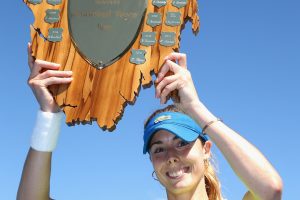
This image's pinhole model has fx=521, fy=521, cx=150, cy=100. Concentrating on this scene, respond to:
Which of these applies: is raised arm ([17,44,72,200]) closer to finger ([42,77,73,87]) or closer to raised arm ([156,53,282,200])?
finger ([42,77,73,87])

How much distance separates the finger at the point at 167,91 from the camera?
288 centimetres

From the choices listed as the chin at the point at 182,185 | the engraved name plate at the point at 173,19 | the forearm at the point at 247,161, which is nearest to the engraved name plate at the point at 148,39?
the engraved name plate at the point at 173,19

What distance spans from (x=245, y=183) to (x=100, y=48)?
1252 mm

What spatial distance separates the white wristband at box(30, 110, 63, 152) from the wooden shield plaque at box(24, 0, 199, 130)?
13 centimetres

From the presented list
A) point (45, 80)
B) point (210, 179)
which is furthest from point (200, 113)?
point (45, 80)

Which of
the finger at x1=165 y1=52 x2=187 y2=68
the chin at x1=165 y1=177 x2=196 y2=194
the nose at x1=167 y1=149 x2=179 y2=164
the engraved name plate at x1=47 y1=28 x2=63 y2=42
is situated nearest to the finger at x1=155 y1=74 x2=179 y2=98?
the finger at x1=165 y1=52 x2=187 y2=68

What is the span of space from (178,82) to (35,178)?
112cm

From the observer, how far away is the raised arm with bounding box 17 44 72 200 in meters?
3.23

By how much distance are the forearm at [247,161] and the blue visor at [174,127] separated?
16.1 inches

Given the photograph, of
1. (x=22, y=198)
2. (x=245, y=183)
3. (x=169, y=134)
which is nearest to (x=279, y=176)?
(x=245, y=183)

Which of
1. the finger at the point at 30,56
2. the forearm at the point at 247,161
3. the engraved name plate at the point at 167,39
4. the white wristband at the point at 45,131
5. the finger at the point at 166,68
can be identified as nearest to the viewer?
the forearm at the point at 247,161

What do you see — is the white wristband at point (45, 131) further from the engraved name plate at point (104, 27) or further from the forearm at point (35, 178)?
the engraved name plate at point (104, 27)

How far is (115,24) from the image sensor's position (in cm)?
327

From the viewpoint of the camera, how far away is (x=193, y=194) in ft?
10.5
